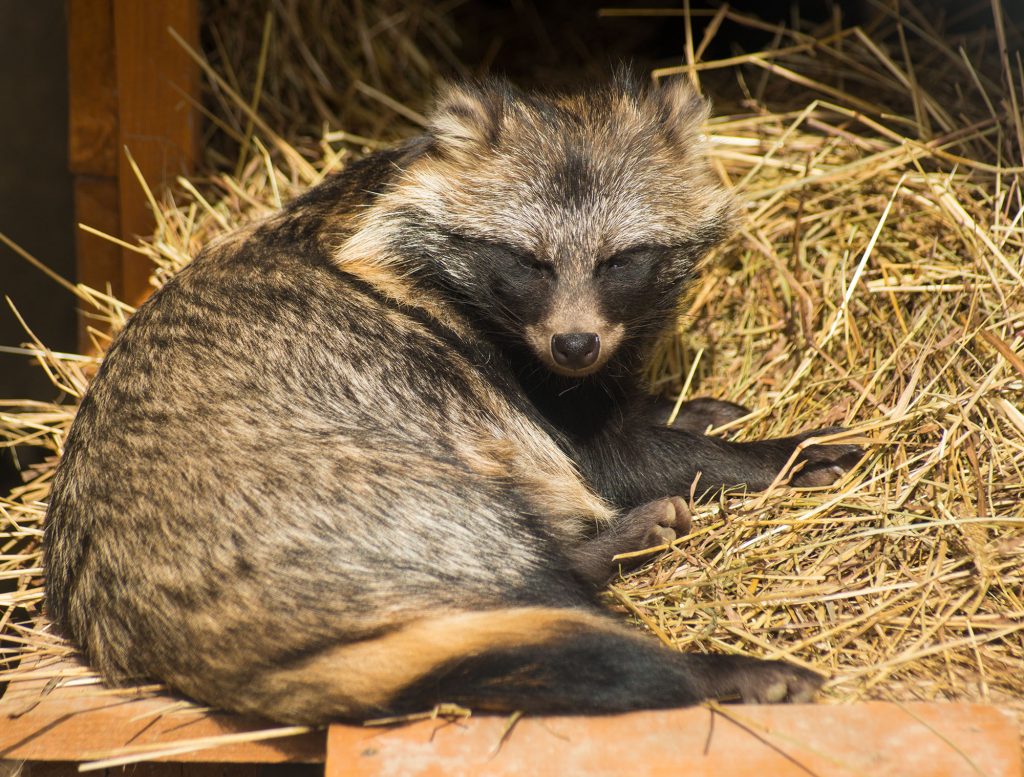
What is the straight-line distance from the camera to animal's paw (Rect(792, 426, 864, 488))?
3768 millimetres

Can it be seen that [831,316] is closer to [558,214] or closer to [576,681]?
[558,214]

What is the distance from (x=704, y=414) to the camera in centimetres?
438

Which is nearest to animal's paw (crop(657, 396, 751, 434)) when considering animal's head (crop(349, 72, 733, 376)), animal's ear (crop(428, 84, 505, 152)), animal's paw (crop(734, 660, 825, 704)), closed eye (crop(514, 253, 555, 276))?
animal's head (crop(349, 72, 733, 376))

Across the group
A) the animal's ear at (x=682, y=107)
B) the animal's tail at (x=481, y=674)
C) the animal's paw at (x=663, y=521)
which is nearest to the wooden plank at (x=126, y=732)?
the animal's tail at (x=481, y=674)

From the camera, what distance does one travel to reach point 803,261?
466 cm

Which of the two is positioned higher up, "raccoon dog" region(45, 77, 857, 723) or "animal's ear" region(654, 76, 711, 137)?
"animal's ear" region(654, 76, 711, 137)

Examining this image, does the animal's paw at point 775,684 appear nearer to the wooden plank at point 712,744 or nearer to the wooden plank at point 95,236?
the wooden plank at point 712,744

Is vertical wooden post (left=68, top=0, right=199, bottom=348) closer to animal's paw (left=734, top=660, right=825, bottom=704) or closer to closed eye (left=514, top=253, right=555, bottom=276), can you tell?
closed eye (left=514, top=253, right=555, bottom=276)

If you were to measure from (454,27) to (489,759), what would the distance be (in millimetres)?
5557

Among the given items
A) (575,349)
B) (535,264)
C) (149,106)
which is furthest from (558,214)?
(149,106)

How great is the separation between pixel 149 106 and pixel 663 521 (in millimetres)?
3452

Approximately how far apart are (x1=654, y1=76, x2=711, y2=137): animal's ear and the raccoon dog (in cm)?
1

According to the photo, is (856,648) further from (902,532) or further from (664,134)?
(664,134)

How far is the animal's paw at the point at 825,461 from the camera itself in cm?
377
